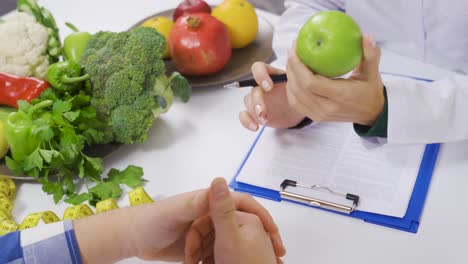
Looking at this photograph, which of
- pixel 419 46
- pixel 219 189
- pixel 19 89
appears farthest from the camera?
pixel 419 46

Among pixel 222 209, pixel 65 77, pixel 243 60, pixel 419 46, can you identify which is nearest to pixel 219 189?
pixel 222 209

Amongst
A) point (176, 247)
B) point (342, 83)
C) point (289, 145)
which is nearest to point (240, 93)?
point (289, 145)

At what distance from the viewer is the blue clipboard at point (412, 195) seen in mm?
730

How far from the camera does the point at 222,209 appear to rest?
0.60 meters

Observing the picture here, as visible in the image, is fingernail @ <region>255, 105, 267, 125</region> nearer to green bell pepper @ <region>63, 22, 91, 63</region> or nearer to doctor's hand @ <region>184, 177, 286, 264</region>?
doctor's hand @ <region>184, 177, 286, 264</region>

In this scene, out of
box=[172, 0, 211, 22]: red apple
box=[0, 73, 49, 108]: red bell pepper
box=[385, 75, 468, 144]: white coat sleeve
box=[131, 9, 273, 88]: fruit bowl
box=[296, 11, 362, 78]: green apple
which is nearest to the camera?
box=[296, 11, 362, 78]: green apple

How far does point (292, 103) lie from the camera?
2.76 feet

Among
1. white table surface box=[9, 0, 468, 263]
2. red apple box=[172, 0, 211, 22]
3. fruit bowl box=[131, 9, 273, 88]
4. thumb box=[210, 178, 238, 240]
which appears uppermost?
thumb box=[210, 178, 238, 240]

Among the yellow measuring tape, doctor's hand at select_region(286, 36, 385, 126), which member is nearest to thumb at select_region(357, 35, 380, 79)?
doctor's hand at select_region(286, 36, 385, 126)

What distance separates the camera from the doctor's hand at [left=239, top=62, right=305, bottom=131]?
2.85 ft

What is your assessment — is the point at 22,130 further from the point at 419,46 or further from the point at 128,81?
the point at 419,46

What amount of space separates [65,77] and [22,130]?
12cm

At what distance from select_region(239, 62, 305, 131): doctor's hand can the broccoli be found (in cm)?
17

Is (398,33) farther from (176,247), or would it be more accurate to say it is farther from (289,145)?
(176,247)
